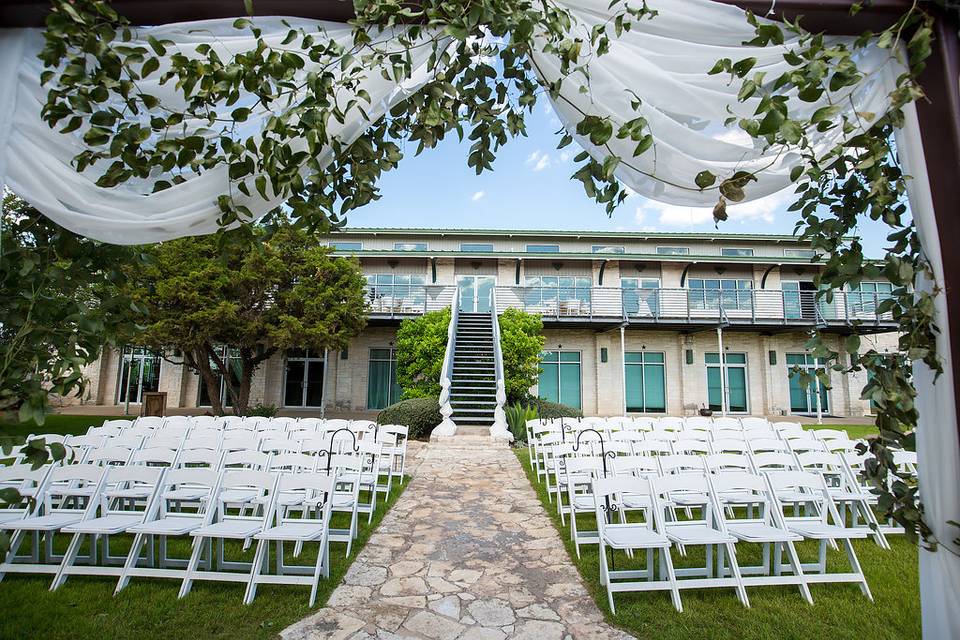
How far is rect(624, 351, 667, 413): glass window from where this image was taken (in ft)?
65.4

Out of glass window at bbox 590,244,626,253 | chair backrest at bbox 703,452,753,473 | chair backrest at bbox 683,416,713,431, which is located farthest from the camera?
glass window at bbox 590,244,626,253

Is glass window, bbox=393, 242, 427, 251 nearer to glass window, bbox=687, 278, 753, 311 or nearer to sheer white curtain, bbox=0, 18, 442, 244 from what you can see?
glass window, bbox=687, 278, 753, 311

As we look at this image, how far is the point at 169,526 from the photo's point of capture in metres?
4.24

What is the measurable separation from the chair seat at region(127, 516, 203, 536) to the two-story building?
1407cm

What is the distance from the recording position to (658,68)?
2.27 m

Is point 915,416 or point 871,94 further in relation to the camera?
point 871,94

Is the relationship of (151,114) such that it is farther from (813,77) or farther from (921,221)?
(921,221)

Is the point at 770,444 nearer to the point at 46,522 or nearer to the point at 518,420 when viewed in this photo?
the point at 518,420

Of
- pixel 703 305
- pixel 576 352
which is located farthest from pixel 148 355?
pixel 703 305

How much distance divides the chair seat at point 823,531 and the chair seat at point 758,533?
3.1 inches

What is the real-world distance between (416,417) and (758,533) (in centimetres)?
940

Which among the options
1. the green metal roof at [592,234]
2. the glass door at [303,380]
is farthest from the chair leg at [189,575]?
the green metal roof at [592,234]

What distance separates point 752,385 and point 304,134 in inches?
859

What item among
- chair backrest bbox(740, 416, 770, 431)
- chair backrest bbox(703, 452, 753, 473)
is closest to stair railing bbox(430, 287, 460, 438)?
chair backrest bbox(740, 416, 770, 431)
